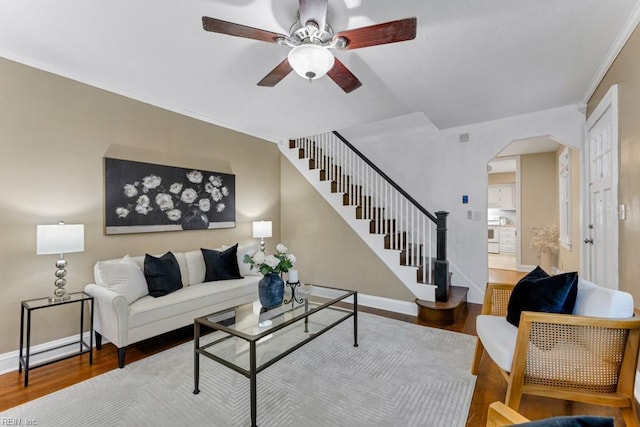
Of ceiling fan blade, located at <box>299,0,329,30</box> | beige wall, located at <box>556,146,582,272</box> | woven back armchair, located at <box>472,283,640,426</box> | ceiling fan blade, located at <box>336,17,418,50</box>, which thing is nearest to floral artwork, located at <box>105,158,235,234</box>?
ceiling fan blade, located at <box>299,0,329,30</box>

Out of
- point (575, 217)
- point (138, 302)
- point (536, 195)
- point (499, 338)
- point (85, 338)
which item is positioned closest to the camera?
point (499, 338)

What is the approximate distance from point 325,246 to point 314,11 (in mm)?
3439

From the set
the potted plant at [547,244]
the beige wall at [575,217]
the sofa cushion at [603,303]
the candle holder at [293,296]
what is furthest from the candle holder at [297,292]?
the potted plant at [547,244]

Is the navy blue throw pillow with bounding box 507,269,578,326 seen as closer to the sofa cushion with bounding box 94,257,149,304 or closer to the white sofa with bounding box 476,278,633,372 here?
the white sofa with bounding box 476,278,633,372

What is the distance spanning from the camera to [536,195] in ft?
21.0

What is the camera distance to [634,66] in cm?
215

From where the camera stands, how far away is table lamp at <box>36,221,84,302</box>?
237cm

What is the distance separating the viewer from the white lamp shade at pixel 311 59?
1907 millimetres

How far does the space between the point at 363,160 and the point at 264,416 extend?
3649 mm

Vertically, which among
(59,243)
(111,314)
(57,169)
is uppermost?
(57,169)

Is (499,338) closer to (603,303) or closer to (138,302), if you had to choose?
(603,303)

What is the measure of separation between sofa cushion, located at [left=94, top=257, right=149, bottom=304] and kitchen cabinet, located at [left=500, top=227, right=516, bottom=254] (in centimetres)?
912

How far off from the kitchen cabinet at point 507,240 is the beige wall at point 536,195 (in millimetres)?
2164

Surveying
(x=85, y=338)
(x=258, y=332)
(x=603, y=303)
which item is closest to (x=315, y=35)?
(x=258, y=332)
